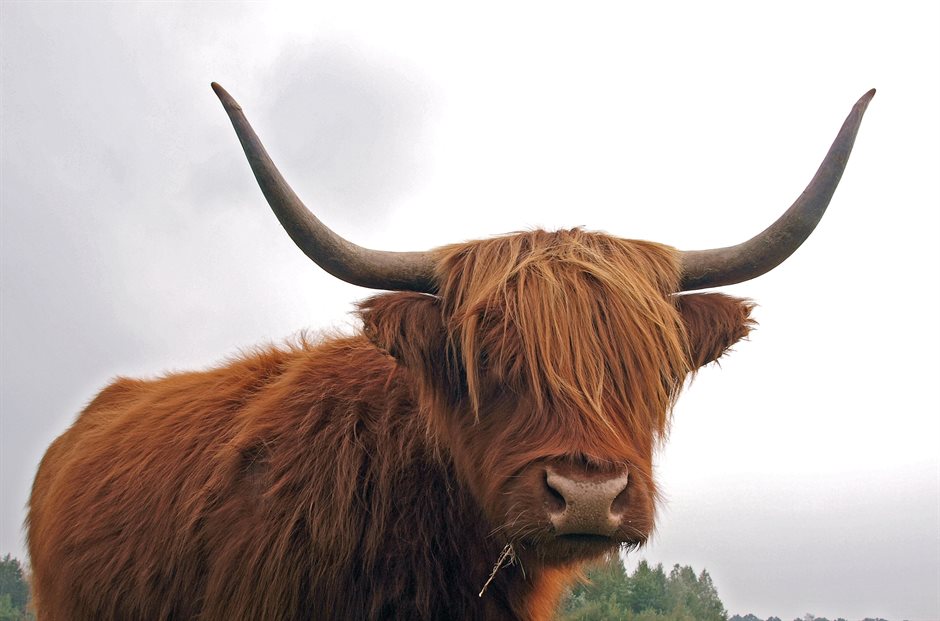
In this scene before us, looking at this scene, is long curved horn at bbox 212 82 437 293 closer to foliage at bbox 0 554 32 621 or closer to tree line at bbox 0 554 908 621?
tree line at bbox 0 554 908 621

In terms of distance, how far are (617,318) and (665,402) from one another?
441mm

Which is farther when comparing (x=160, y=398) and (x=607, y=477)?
(x=160, y=398)

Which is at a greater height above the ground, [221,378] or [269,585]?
[221,378]

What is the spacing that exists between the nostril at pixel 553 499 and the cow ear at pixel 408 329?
35.2 inches

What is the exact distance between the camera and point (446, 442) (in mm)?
3389

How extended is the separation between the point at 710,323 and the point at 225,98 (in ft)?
7.79

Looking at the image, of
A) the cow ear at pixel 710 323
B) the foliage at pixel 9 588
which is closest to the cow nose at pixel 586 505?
the cow ear at pixel 710 323

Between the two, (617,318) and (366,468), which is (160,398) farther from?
(617,318)

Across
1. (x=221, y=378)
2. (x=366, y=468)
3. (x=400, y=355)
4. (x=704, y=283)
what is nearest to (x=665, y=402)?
(x=704, y=283)

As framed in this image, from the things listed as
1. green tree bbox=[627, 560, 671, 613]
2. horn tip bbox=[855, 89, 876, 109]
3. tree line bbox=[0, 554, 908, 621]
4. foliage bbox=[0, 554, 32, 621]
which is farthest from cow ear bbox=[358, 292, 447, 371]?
foliage bbox=[0, 554, 32, 621]

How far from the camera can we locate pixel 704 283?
12.2ft

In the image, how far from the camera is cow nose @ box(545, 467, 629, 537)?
2.47m

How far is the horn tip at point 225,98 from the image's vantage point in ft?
10.5

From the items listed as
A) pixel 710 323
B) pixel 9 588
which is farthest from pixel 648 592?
pixel 9 588
